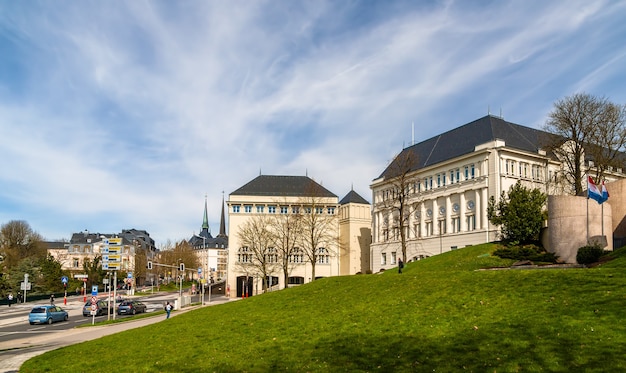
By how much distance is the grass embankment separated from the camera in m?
13.3

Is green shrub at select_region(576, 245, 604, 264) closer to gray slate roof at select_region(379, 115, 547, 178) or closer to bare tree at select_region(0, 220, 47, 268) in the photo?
gray slate roof at select_region(379, 115, 547, 178)

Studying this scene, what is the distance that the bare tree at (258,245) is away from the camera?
83.6 m

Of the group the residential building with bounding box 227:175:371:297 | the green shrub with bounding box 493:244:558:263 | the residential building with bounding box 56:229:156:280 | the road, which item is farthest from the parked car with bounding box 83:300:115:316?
the residential building with bounding box 56:229:156:280

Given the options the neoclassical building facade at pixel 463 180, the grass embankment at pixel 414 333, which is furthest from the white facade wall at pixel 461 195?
the grass embankment at pixel 414 333

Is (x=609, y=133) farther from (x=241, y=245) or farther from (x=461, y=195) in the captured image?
(x=241, y=245)

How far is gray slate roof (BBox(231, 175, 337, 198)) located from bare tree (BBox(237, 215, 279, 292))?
20.2 ft

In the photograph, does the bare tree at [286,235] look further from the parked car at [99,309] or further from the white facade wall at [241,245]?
the parked car at [99,309]

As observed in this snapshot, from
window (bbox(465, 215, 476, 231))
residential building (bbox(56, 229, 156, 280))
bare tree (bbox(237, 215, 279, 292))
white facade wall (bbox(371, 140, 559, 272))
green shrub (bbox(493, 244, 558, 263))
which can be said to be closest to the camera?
green shrub (bbox(493, 244, 558, 263))

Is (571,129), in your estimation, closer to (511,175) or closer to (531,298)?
(511,175)

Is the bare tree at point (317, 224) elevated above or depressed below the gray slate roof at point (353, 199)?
below

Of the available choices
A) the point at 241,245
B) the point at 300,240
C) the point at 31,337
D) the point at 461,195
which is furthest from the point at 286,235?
the point at 31,337

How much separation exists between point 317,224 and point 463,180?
984 inches

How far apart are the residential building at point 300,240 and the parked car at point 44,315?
42.2 m

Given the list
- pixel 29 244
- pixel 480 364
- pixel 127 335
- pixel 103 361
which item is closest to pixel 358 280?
pixel 127 335
